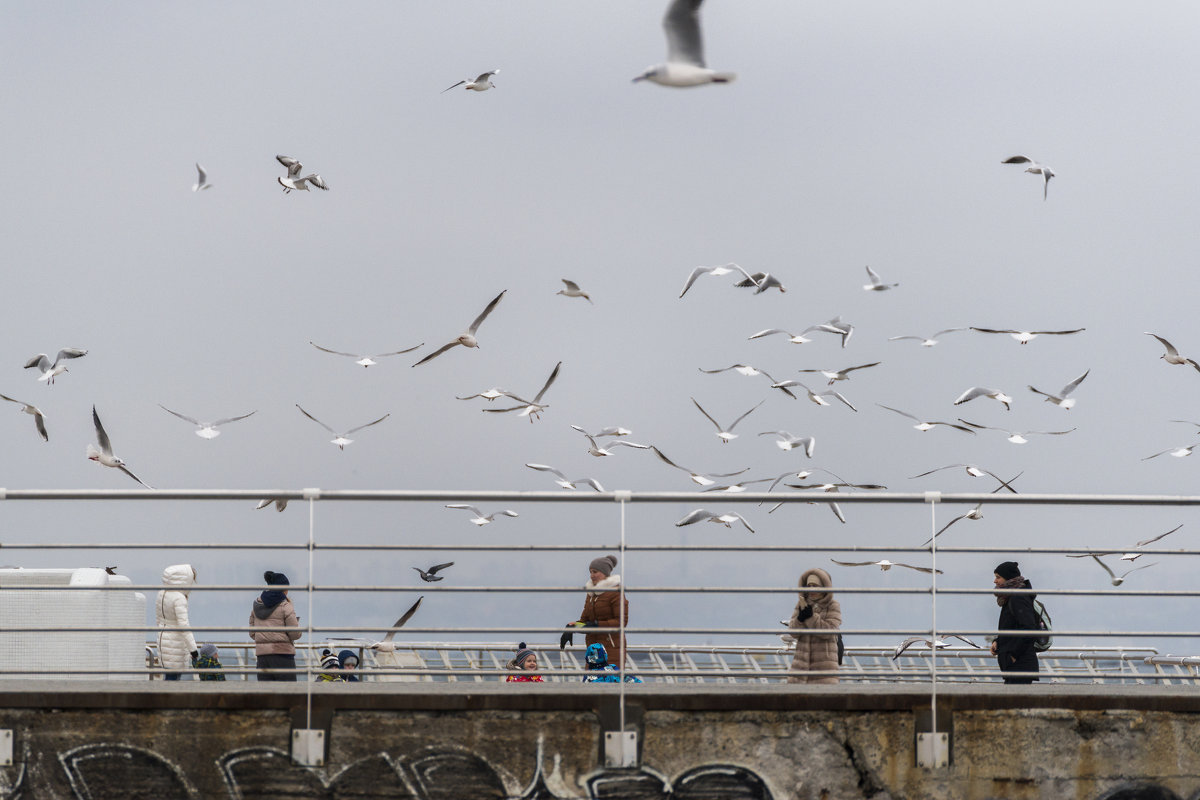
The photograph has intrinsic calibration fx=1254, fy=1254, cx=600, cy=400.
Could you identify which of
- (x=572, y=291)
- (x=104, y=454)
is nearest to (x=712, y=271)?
(x=572, y=291)

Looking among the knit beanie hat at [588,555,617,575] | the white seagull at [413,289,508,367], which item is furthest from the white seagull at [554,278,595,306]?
the knit beanie hat at [588,555,617,575]

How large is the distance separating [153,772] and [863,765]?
4.01m

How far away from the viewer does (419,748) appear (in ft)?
23.2

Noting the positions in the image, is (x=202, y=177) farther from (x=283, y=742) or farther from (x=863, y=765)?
(x=863, y=765)

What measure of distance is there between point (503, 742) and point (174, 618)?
4706mm

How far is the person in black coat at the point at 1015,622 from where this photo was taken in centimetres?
924

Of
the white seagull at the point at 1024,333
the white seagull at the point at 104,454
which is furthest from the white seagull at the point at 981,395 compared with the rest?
the white seagull at the point at 104,454

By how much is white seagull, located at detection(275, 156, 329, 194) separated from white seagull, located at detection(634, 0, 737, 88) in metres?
8.08

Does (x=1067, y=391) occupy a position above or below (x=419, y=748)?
above

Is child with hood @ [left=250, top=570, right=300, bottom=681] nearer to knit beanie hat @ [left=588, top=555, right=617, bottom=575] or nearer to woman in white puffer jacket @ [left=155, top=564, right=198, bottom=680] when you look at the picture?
woman in white puffer jacket @ [left=155, top=564, right=198, bottom=680]

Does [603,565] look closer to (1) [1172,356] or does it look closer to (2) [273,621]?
(2) [273,621]

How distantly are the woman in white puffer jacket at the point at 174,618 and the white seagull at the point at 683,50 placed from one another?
5.95 metres

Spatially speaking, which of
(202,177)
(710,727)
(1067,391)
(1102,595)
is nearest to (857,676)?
(710,727)

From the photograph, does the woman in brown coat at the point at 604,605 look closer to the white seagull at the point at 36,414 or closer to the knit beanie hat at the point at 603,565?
the knit beanie hat at the point at 603,565
